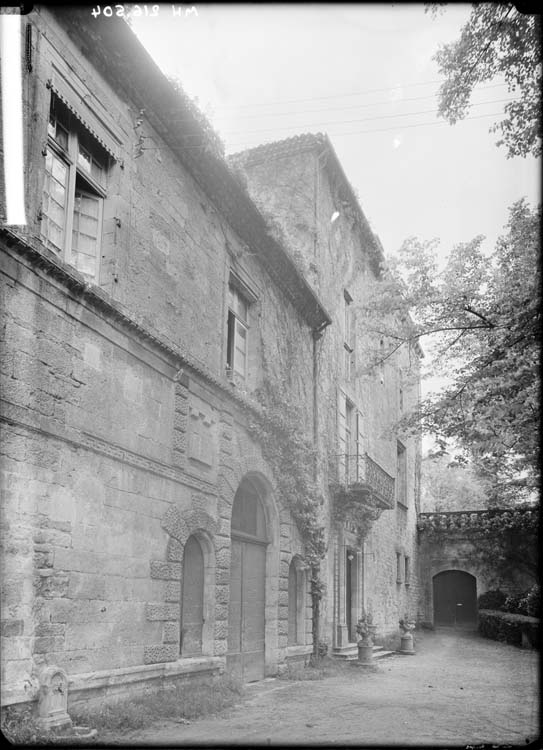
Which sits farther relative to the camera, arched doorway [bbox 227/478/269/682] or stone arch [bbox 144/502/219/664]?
arched doorway [bbox 227/478/269/682]

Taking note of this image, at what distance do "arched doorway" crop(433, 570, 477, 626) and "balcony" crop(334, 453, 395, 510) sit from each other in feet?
35.9

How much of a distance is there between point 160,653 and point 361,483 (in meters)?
8.27

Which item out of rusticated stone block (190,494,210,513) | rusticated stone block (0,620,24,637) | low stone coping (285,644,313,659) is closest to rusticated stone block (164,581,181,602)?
rusticated stone block (190,494,210,513)

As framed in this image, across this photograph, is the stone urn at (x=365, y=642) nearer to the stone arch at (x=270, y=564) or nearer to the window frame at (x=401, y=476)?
the stone arch at (x=270, y=564)

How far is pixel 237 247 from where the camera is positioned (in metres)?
10.9

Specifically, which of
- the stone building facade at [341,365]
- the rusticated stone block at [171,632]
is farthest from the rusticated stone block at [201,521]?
the stone building facade at [341,365]

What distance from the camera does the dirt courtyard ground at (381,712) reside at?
6.59m

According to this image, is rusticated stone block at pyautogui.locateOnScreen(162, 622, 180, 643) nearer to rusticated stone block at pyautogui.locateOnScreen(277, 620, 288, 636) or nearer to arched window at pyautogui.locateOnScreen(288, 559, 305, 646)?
rusticated stone block at pyautogui.locateOnScreen(277, 620, 288, 636)

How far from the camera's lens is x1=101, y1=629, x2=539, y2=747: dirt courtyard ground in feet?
→ 21.6

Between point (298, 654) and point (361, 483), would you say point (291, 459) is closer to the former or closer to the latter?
point (298, 654)

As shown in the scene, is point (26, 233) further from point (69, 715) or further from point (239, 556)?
point (239, 556)

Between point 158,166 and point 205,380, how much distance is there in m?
2.58

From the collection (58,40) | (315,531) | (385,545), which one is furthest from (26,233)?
(385,545)

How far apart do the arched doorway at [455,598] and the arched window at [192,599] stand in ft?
67.9
